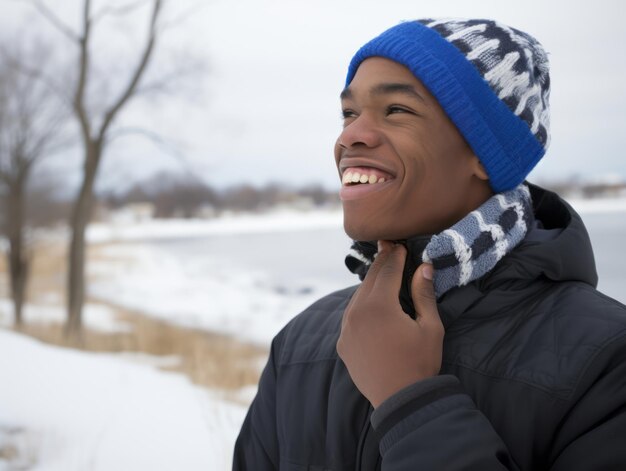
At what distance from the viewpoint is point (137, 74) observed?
991cm

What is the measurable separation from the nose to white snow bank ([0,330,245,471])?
2.09m

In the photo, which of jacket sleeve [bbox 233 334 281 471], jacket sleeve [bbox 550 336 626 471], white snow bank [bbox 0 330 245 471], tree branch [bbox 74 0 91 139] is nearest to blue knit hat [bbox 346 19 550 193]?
jacket sleeve [bbox 550 336 626 471]

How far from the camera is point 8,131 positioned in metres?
13.3

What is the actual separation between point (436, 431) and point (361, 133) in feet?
2.03

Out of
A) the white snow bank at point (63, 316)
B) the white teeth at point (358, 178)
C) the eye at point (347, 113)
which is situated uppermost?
the eye at point (347, 113)

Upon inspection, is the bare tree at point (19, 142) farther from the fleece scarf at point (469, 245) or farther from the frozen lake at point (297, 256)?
the fleece scarf at point (469, 245)

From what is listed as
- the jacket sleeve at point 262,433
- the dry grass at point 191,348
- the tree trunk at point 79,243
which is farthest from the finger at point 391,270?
the tree trunk at point 79,243

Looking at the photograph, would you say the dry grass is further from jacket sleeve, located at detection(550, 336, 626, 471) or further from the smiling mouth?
jacket sleeve, located at detection(550, 336, 626, 471)

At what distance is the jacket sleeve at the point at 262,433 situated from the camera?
140 cm

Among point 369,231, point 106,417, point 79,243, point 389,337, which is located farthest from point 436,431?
point 79,243

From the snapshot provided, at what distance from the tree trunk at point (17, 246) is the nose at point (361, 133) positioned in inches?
537

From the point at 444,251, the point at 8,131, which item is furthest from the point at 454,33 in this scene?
the point at 8,131

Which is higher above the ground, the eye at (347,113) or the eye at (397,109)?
the eye at (397,109)

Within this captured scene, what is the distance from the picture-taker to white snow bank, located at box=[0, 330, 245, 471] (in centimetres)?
290
